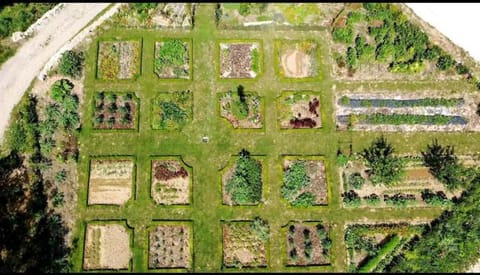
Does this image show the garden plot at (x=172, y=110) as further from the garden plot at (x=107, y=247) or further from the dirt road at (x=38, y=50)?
the dirt road at (x=38, y=50)

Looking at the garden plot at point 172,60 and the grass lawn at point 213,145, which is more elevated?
the garden plot at point 172,60

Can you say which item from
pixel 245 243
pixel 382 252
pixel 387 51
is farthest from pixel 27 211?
pixel 387 51

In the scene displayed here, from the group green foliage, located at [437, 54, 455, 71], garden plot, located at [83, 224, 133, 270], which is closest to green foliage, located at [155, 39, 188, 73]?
garden plot, located at [83, 224, 133, 270]

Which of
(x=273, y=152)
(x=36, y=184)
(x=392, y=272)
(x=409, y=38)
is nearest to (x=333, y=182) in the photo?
(x=273, y=152)

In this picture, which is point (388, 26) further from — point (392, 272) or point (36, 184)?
point (36, 184)

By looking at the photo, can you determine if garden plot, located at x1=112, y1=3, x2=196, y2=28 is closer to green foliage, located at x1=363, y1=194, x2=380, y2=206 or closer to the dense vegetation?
the dense vegetation

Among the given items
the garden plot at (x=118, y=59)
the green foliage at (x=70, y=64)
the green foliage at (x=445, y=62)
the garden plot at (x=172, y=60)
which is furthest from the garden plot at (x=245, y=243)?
the green foliage at (x=445, y=62)

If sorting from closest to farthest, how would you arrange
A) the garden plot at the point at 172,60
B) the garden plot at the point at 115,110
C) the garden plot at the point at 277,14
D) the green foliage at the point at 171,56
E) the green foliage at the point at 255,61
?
the garden plot at the point at 115,110 < the garden plot at the point at 172,60 < the green foliage at the point at 171,56 < the green foliage at the point at 255,61 < the garden plot at the point at 277,14
